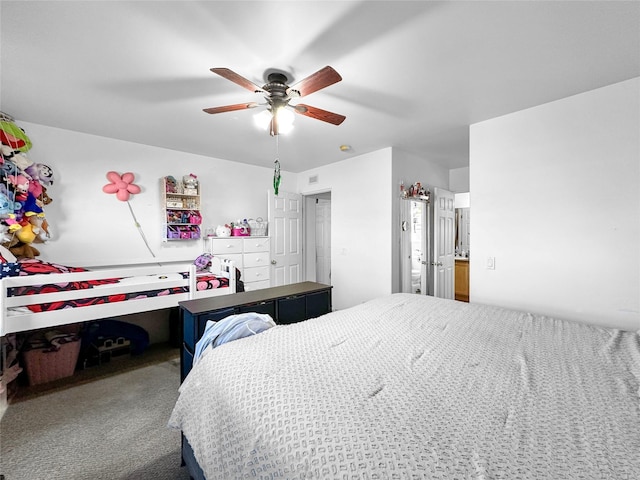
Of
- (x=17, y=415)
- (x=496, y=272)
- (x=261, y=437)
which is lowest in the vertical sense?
(x=17, y=415)

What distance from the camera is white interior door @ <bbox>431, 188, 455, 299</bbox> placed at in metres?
3.94

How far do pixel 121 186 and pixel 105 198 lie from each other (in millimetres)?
230

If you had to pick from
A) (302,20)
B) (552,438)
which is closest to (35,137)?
(302,20)

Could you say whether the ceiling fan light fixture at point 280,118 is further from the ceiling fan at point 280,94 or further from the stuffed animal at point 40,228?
the stuffed animal at point 40,228

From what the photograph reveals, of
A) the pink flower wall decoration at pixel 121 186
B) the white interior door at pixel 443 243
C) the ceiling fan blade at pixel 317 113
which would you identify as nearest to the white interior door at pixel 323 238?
the white interior door at pixel 443 243

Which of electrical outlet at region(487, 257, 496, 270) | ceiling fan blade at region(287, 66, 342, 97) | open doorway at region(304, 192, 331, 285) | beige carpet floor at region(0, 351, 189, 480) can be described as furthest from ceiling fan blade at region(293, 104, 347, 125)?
open doorway at region(304, 192, 331, 285)

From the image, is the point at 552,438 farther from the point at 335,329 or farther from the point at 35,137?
the point at 35,137

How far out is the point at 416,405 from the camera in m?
0.86

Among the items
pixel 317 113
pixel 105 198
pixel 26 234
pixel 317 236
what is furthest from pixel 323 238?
pixel 26 234

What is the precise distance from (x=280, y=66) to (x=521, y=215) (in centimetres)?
241

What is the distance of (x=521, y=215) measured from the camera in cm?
245

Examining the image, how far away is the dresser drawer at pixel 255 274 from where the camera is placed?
153 inches

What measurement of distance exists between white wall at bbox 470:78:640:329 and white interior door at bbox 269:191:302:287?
8.94 ft

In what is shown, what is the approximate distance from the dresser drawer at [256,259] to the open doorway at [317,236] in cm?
101
